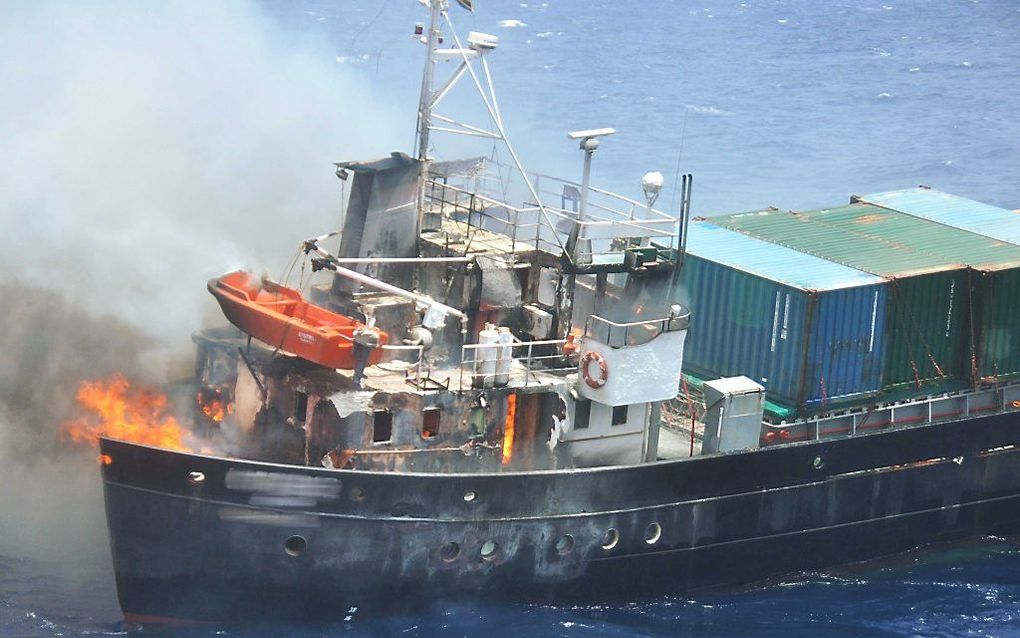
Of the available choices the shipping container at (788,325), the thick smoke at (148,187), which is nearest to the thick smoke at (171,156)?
the thick smoke at (148,187)

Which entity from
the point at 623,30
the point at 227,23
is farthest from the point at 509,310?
the point at 623,30

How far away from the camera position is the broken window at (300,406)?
92.7 ft

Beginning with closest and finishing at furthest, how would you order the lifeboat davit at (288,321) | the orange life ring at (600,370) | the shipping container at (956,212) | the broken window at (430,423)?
the lifeboat davit at (288,321), the broken window at (430,423), the orange life ring at (600,370), the shipping container at (956,212)

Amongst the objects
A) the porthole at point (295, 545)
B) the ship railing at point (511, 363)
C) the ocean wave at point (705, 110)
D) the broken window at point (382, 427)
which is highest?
the ocean wave at point (705, 110)

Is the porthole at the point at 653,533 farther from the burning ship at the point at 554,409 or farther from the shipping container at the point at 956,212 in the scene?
the shipping container at the point at 956,212

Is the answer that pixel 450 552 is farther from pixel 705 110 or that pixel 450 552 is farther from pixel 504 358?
pixel 705 110

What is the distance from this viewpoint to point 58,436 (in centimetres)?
3256

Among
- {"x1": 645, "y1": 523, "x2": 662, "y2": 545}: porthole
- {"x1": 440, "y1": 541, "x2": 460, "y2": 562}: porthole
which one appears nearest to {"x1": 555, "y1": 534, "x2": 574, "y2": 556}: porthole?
{"x1": 645, "y1": 523, "x2": 662, "y2": 545}: porthole

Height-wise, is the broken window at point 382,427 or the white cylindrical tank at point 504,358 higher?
the white cylindrical tank at point 504,358

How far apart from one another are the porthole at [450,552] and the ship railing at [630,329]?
4842 millimetres

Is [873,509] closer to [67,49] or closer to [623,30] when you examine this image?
[67,49]

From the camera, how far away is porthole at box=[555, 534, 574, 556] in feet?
95.9

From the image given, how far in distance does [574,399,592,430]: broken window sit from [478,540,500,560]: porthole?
2957mm

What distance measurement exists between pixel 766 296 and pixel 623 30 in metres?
Answer: 81.1
